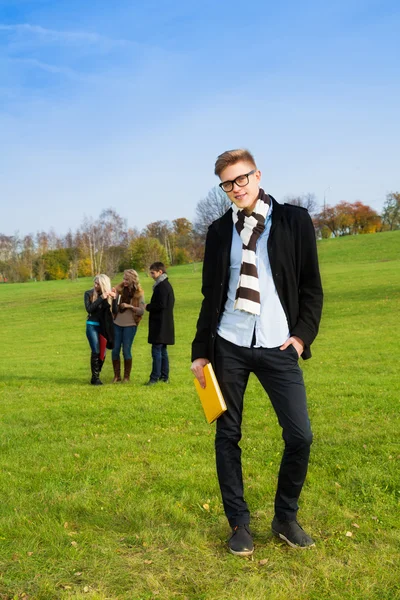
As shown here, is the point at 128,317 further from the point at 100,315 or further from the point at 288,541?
the point at 288,541

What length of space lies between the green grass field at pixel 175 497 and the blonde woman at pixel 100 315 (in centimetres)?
106

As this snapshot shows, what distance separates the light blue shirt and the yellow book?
0.28 meters

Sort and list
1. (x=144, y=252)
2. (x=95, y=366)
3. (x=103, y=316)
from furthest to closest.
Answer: (x=144, y=252)
(x=95, y=366)
(x=103, y=316)

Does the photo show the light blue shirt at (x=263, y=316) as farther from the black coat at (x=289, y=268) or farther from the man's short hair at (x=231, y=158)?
the man's short hair at (x=231, y=158)

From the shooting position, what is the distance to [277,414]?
4.17 meters

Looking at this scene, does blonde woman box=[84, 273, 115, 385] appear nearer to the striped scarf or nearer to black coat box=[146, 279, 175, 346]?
black coat box=[146, 279, 175, 346]

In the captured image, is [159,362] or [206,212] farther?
[206,212]

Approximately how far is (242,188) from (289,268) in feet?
2.06

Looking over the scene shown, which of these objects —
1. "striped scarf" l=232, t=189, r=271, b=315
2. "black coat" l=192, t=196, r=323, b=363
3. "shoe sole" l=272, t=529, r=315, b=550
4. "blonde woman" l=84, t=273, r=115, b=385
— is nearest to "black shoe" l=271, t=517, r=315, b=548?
"shoe sole" l=272, t=529, r=315, b=550

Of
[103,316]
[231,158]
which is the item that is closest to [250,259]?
[231,158]

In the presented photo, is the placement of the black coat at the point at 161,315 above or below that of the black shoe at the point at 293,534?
above

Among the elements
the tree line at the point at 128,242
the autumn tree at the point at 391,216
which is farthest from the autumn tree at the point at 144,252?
the autumn tree at the point at 391,216

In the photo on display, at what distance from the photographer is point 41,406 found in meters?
10.2

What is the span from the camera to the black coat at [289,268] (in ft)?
13.4
